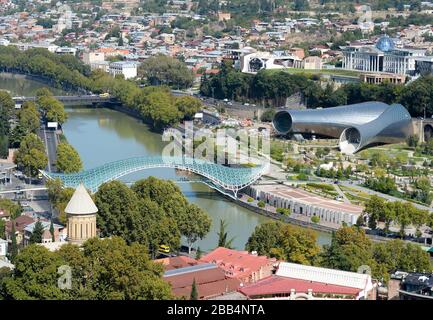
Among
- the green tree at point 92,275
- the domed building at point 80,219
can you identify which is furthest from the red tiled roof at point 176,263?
the domed building at point 80,219

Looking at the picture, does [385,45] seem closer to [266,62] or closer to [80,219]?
[266,62]

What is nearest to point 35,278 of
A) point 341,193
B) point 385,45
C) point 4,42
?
point 341,193

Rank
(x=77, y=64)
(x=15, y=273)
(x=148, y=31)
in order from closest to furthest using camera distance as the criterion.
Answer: (x=15, y=273) → (x=77, y=64) → (x=148, y=31)

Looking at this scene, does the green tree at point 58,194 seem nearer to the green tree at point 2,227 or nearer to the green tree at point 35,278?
the green tree at point 2,227

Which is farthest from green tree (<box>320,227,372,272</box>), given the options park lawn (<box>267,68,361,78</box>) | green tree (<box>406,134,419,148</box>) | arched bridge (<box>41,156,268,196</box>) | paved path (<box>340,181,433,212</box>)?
park lawn (<box>267,68,361,78</box>)
